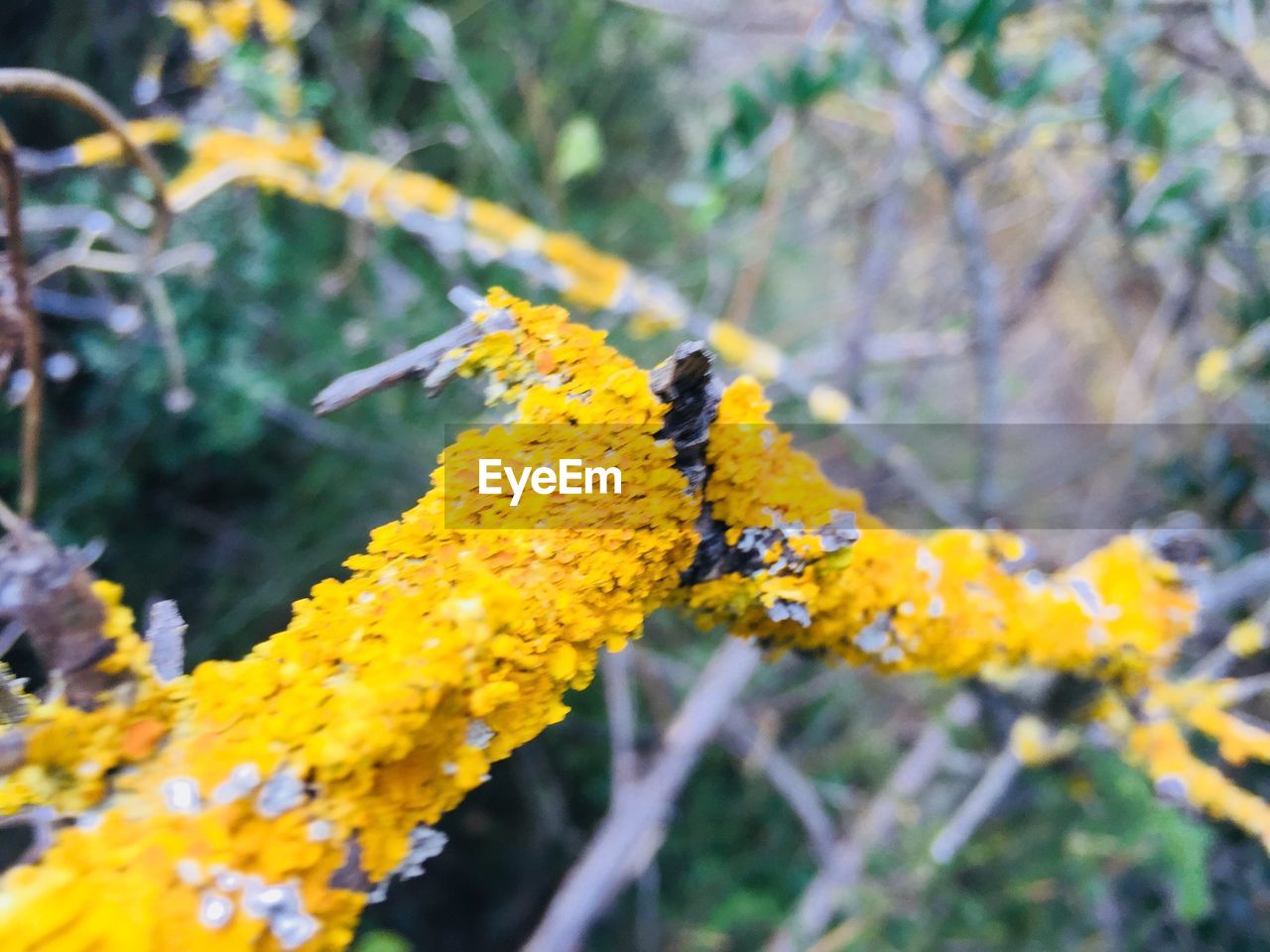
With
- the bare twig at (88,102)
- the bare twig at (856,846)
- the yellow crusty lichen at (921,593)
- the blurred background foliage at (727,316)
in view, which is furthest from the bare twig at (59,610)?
the bare twig at (856,846)

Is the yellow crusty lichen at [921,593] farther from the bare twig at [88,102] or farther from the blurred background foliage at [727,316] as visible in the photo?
the bare twig at [88,102]

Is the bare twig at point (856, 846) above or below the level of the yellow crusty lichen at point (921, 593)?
below

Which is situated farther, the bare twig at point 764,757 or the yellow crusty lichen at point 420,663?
the bare twig at point 764,757

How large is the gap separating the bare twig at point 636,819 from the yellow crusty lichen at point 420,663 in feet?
2.63

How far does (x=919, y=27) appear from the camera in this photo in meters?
1.23

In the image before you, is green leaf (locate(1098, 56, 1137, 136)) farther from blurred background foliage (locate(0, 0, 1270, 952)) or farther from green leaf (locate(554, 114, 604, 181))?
green leaf (locate(554, 114, 604, 181))

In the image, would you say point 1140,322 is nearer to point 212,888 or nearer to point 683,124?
point 683,124

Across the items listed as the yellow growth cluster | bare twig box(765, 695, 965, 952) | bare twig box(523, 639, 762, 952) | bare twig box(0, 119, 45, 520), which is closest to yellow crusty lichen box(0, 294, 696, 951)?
bare twig box(0, 119, 45, 520)

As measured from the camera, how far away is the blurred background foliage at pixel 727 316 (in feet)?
4.26

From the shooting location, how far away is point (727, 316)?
2.34 metres

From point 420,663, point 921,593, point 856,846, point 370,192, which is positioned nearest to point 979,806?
point 856,846

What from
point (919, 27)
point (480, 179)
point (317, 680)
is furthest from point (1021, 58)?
point (317, 680)

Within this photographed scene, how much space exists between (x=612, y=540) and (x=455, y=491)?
0.10 metres

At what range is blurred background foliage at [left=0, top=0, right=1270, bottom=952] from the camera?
1299 millimetres
